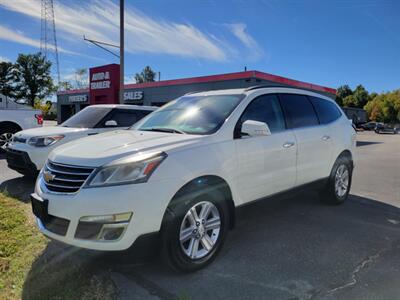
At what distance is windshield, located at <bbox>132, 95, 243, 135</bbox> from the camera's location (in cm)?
373

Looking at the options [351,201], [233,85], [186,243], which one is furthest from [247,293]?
[233,85]

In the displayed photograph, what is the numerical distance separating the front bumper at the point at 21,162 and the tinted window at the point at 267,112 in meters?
4.36

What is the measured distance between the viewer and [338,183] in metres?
5.62

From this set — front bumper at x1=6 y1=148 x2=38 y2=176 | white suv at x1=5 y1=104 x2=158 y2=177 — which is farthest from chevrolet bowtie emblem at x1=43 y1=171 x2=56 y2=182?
front bumper at x1=6 y1=148 x2=38 y2=176

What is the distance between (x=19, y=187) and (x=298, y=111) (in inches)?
205

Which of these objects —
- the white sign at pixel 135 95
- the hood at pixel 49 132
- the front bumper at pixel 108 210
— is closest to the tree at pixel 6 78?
the white sign at pixel 135 95

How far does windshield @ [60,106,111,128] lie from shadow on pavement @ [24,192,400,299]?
3988mm

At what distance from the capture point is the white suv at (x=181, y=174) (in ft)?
9.03

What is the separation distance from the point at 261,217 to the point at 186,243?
1999 mm

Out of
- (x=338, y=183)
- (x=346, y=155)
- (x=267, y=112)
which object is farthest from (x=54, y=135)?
(x=346, y=155)

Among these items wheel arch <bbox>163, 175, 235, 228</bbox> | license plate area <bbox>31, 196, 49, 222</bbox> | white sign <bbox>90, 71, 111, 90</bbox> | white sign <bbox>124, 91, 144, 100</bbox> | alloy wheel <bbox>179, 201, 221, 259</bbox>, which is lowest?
alloy wheel <bbox>179, 201, 221, 259</bbox>

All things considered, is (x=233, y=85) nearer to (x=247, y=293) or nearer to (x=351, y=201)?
(x=351, y=201)

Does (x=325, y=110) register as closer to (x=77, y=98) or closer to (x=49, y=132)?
(x=49, y=132)

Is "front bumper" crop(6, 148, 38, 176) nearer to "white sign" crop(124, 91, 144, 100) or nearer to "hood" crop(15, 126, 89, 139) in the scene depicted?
"hood" crop(15, 126, 89, 139)
